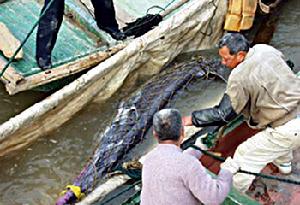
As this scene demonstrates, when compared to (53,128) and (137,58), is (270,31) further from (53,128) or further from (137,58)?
(53,128)

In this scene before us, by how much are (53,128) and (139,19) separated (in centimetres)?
189

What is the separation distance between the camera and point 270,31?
362 inches

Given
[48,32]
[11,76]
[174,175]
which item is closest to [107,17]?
[48,32]

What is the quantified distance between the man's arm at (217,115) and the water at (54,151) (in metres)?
2.13

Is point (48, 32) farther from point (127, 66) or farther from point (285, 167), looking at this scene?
point (285, 167)

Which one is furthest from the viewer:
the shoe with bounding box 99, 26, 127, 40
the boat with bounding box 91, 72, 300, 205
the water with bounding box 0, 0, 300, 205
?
the shoe with bounding box 99, 26, 127, 40

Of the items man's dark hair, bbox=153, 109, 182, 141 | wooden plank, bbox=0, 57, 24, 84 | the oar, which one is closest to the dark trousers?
wooden plank, bbox=0, 57, 24, 84

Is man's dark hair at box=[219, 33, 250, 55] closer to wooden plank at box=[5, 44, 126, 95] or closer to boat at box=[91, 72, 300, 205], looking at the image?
boat at box=[91, 72, 300, 205]

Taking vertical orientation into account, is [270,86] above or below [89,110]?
above

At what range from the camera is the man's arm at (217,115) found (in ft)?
16.3

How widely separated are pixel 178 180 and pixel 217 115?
144 centimetres

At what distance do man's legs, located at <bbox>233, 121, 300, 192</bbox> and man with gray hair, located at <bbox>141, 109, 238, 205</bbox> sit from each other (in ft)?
4.28

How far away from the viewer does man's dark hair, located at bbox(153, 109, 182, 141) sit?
3.81 metres

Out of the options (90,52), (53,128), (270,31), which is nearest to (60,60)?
(90,52)
